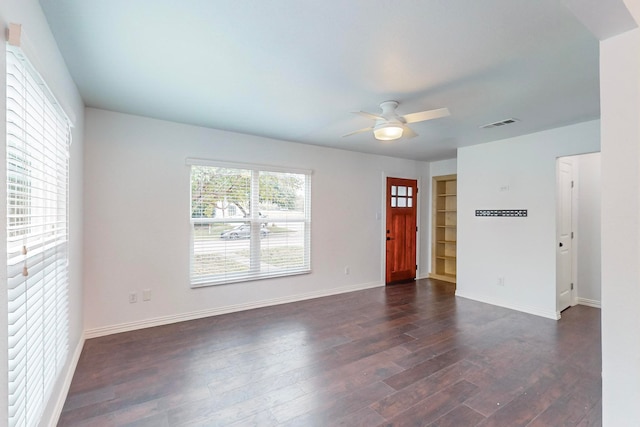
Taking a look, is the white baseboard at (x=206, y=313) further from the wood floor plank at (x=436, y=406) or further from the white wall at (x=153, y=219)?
the wood floor plank at (x=436, y=406)

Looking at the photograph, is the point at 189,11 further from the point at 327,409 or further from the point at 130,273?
the point at 130,273

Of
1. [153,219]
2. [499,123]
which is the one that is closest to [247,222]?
[153,219]

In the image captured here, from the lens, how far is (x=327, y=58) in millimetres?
2090

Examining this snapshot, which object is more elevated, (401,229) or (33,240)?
(33,240)

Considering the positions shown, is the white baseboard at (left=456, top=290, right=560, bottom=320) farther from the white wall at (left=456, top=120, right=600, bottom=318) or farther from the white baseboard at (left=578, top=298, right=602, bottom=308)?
the white baseboard at (left=578, top=298, right=602, bottom=308)

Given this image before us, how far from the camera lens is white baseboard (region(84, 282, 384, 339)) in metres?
3.21

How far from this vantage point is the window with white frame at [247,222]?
→ 3.79 meters

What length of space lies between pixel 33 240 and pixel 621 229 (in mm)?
2745

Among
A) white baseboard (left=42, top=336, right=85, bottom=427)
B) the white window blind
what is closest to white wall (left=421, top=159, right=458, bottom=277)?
white baseboard (left=42, top=336, right=85, bottom=427)

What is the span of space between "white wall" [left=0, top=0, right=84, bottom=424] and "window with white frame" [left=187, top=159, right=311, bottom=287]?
115 centimetres

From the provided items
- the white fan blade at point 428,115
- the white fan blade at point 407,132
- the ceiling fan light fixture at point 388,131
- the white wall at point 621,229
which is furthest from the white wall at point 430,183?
the white wall at point 621,229

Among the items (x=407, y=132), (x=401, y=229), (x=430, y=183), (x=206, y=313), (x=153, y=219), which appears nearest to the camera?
(x=407, y=132)

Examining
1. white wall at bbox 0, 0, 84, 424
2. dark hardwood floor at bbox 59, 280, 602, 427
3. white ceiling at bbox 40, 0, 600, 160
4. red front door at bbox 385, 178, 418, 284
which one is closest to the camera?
white wall at bbox 0, 0, 84, 424

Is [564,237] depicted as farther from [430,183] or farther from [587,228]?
[430,183]
